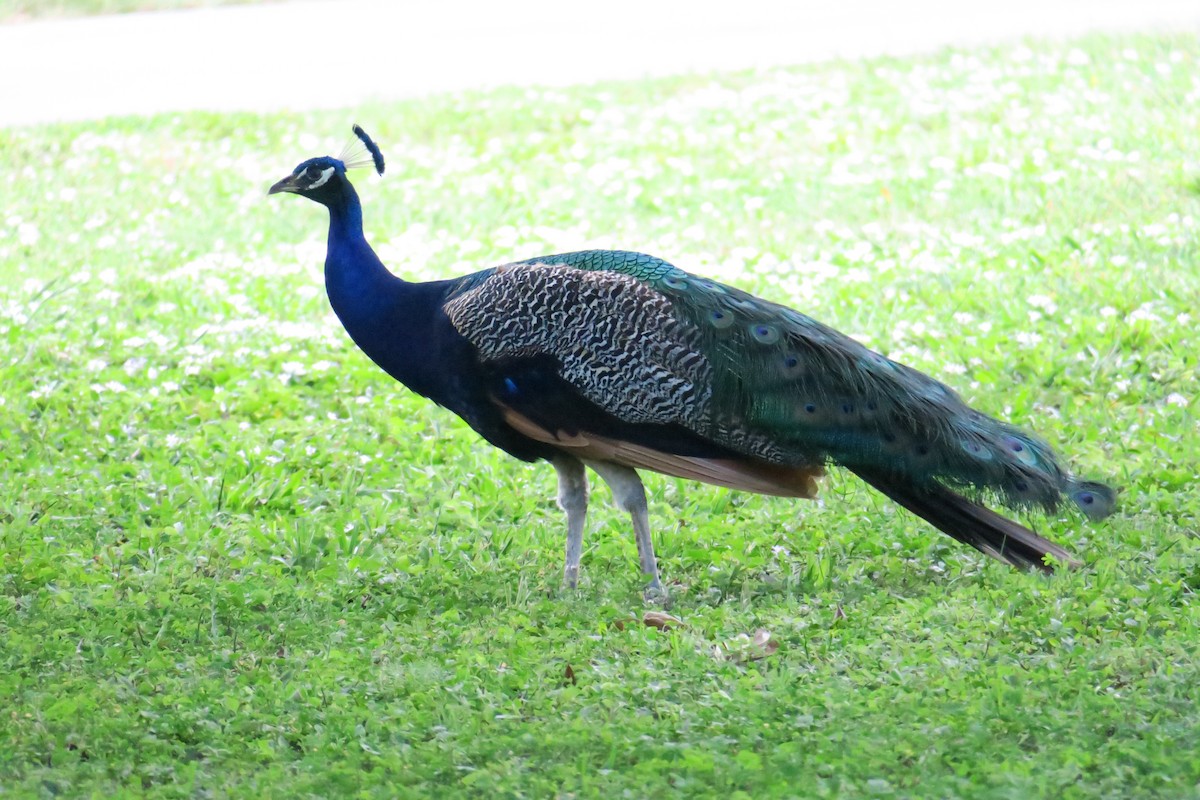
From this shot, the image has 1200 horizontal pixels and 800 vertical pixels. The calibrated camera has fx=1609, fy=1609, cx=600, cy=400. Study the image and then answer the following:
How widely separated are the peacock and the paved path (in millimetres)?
7038

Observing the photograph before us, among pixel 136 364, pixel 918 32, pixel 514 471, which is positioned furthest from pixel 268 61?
pixel 514 471

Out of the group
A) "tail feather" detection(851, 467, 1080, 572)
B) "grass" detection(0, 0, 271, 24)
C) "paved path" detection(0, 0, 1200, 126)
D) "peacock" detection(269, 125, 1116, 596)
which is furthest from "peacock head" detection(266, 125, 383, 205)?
"grass" detection(0, 0, 271, 24)

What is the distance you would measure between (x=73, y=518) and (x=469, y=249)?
3.48 meters

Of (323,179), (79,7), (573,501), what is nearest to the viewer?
(573,501)

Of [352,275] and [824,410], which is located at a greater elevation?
[352,275]

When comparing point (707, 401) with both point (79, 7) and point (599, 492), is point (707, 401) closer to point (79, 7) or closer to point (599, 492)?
point (599, 492)

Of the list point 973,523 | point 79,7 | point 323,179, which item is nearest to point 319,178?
point 323,179

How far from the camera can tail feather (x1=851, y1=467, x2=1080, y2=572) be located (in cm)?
458

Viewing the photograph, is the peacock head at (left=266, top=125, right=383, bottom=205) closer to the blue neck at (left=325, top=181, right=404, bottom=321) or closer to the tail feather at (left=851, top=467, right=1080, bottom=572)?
the blue neck at (left=325, top=181, right=404, bottom=321)

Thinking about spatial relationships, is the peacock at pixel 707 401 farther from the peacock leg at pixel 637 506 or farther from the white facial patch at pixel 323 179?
the white facial patch at pixel 323 179

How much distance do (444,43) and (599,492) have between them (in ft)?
26.7

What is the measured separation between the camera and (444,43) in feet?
43.0

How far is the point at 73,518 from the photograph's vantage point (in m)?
5.26

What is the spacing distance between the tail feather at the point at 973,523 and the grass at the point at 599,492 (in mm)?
97
